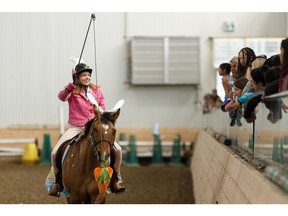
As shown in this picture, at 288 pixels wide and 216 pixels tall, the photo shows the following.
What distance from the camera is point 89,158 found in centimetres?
416

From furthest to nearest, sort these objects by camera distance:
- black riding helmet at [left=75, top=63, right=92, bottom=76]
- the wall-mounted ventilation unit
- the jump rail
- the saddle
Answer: the wall-mounted ventilation unit → the jump rail → the saddle → black riding helmet at [left=75, top=63, right=92, bottom=76]

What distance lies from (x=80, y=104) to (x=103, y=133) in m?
0.46

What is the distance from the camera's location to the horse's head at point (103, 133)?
3.82 m

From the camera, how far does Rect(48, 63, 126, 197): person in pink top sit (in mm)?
4102

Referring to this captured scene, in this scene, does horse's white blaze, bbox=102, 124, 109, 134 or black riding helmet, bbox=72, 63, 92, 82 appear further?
black riding helmet, bbox=72, 63, 92, 82

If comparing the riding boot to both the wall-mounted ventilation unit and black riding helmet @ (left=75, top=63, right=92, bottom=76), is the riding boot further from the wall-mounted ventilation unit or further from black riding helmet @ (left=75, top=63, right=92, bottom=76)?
the wall-mounted ventilation unit

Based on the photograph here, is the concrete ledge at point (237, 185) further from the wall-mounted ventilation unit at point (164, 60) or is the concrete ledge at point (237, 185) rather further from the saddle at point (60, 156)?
the wall-mounted ventilation unit at point (164, 60)

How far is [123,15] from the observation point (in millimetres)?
11305

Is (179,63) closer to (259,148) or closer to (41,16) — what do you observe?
(41,16)

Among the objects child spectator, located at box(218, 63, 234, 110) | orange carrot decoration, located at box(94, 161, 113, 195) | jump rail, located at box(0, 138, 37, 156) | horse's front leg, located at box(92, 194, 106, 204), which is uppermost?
child spectator, located at box(218, 63, 234, 110)

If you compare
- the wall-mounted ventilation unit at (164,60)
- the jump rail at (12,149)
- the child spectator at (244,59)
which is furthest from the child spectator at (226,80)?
the wall-mounted ventilation unit at (164,60)

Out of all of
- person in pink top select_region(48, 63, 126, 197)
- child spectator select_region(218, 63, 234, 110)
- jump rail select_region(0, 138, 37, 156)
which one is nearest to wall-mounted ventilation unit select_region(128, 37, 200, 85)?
jump rail select_region(0, 138, 37, 156)

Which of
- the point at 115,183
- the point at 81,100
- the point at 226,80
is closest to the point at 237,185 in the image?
the point at 115,183

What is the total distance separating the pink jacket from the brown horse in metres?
0.15
